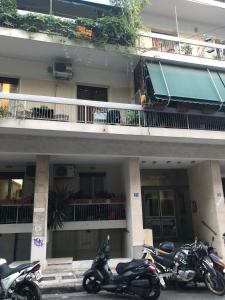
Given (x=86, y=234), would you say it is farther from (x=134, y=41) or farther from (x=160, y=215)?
(x=134, y=41)

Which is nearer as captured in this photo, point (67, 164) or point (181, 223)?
point (67, 164)

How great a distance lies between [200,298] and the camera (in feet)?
20.4

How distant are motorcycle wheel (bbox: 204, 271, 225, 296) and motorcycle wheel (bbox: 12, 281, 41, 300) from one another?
3882mm

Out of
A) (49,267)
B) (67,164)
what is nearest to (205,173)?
(67,164)

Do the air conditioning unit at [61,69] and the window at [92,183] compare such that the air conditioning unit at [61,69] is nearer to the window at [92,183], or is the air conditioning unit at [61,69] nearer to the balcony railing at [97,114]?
the balcony railing at [97,114]

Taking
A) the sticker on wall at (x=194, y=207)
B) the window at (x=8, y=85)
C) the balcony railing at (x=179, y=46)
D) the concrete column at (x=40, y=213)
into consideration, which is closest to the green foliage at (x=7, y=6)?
the window at (x=8, y=85)

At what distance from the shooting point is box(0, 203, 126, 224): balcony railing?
1051 cm

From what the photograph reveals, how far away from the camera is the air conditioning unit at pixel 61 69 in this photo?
436 inches

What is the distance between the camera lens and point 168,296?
6359 mm

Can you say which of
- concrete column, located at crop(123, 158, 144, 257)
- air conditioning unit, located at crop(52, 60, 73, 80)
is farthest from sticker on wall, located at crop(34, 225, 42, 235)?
air conditioning unit, located at crop(52, 60, 73, 80)

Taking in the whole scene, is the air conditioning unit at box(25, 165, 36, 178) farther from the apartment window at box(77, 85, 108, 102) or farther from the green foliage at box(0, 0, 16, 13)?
the green foliage at box(0, 0, 16, 13)

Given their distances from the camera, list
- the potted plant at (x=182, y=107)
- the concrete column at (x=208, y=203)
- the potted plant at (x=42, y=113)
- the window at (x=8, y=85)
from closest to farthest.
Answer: the potted plant at (x=42, y=113) < the potted plant at (x=182, y=107) < the window at (x=8, y=85) < the concrete column at (x=208, y=203)

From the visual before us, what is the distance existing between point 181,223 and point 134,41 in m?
9.12

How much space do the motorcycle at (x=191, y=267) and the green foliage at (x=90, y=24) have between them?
25.9 feet
